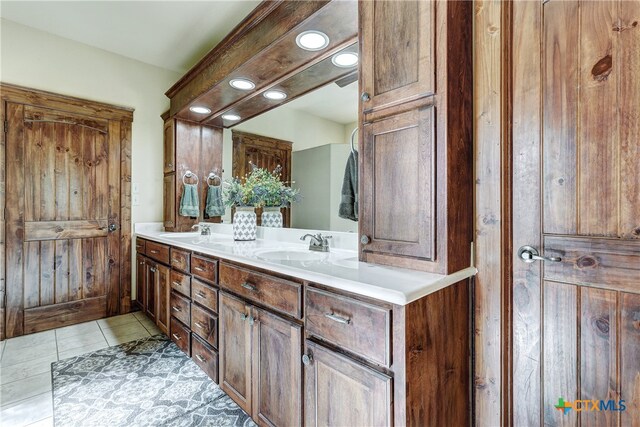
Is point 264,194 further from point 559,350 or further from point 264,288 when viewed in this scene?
point 559,350

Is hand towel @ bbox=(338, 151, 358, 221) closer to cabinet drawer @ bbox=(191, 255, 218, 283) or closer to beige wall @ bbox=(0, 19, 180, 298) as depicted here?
cabinet drawer @ bbox=(191, 255, 218, 283)

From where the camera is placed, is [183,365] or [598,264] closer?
[598,264]

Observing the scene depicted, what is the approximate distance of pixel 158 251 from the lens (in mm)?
2461

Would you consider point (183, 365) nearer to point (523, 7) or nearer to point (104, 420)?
point (104, 420)

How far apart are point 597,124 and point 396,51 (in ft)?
2.35

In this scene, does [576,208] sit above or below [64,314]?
above

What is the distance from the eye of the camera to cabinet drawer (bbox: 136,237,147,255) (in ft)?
9.19

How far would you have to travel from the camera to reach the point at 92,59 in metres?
2.83

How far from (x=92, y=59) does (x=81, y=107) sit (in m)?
0.49

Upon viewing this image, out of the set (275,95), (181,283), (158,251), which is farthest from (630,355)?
(158,251)

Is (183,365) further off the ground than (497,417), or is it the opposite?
(497,417)

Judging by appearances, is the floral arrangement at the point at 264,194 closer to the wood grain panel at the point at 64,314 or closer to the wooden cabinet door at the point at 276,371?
the wooden cabinet door at the point at 276,371

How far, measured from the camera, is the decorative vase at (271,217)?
7.71ft

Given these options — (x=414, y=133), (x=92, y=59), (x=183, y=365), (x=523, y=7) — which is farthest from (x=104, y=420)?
(x=92, y=59)
